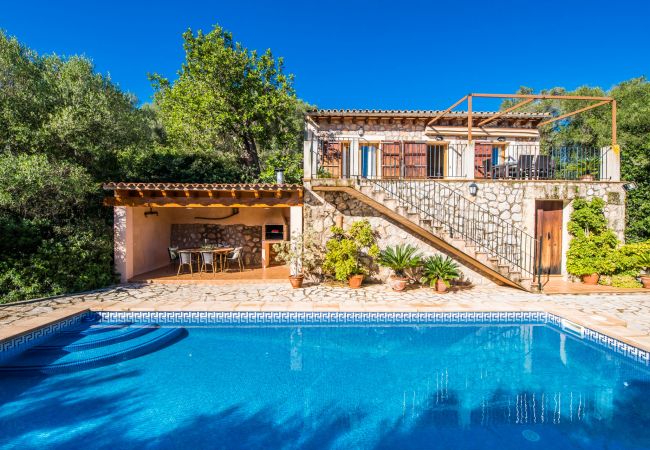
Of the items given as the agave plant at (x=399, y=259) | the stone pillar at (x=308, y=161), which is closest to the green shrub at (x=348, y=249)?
the agave plant at (x=399, y=259)

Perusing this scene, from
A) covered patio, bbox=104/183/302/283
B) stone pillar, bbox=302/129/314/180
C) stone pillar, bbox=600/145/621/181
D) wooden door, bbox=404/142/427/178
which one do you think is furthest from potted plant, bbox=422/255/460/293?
stone pillar, bbox=600/145/621/181

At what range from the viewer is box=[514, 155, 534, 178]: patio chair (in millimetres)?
10008

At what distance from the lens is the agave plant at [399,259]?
8633 mm

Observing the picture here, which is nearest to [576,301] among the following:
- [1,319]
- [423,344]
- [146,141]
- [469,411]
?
[423,344]

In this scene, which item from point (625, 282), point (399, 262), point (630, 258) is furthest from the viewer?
point (630, 258)

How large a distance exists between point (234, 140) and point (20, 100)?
8425mm

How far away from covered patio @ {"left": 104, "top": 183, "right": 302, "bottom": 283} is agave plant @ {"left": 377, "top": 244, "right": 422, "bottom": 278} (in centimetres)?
264

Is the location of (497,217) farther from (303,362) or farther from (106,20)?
(106,20)

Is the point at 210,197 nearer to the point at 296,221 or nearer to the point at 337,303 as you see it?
the point at 296,221

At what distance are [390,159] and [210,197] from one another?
689cm

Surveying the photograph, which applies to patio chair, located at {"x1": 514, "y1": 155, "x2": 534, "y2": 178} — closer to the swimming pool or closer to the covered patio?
the swimming pool

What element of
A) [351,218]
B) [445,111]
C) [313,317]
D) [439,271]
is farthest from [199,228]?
[445,111]

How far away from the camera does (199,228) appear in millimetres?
Result: 13625

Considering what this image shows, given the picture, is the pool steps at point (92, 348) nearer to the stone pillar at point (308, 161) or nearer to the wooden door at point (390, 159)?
the stone pillar at point (308, 161)
